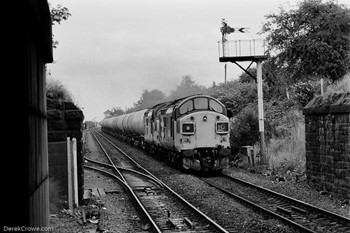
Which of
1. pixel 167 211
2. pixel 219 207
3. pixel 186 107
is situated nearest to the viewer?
pixel 167 211

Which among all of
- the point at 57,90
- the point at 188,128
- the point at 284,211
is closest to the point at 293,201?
the point at 284,211

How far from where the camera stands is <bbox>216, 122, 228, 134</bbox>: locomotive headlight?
1798 cm

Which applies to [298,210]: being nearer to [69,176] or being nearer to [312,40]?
[69,176]

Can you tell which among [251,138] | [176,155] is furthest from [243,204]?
[251,138]

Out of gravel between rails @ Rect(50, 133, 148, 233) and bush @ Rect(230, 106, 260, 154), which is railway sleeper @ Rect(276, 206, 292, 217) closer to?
gravel between rails @ Rect(50, 133, 148, 233)

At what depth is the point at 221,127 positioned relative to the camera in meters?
18.1

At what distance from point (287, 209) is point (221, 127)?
7619mm

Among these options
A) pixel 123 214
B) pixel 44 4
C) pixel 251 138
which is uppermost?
pixel 44 4

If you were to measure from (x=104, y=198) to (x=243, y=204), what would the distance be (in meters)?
3.80

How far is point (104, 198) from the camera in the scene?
42.2ft

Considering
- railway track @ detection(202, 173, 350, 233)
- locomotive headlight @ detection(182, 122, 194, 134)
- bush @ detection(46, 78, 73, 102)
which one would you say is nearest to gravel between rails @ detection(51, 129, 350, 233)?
railway track @ detection(202, 173, 350, 233)

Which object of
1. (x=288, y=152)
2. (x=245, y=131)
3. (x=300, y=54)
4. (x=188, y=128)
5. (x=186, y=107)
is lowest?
(x=288, y=152)

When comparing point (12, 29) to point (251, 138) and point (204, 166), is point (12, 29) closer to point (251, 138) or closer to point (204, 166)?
point (204, 166)

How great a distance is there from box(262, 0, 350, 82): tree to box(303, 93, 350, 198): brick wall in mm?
9005
